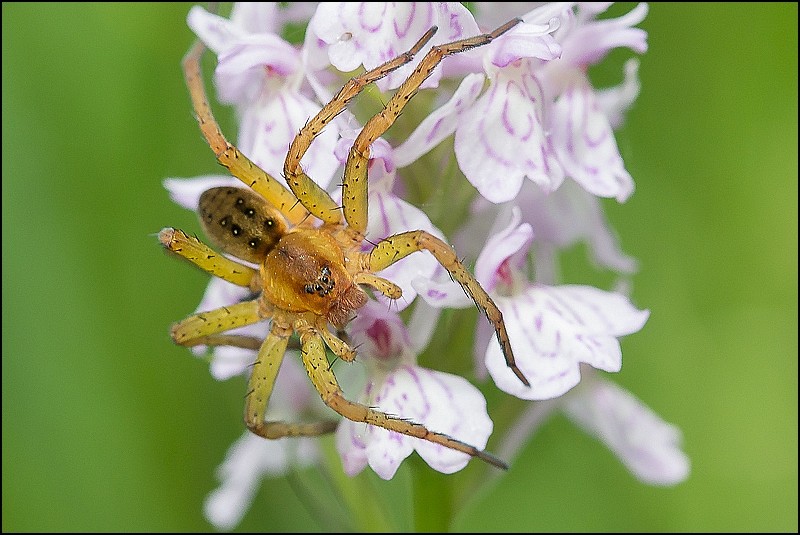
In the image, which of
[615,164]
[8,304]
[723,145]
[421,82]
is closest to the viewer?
[421,82]

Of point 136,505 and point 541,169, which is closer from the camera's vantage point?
point 541,169

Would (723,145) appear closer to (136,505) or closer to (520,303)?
(520,303)

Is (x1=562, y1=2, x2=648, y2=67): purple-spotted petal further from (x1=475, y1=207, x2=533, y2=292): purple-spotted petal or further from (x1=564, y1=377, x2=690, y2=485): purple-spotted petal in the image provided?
(x1=564, y1=377, x2=690, y2=485): purple-spotted petal

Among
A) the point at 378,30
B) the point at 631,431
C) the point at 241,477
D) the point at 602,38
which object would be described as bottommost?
the point at 631,431

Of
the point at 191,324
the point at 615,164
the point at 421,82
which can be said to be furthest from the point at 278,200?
the point at 615,164

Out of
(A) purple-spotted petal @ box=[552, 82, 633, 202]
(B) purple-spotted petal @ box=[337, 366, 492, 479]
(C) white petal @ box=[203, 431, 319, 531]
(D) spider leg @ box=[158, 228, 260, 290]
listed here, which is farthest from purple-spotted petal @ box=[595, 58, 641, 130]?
(C) white petal @ box=[203, 431, 319, 531]

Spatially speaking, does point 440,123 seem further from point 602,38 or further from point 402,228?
point 602,38

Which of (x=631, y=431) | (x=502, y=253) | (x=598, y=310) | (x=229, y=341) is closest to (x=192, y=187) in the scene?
(x=229, y=341)
